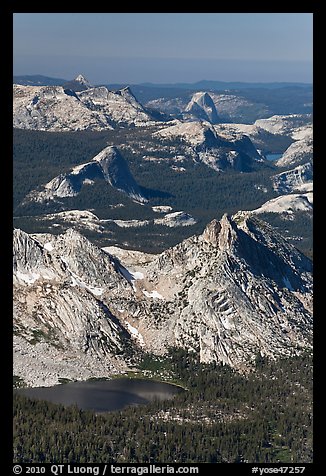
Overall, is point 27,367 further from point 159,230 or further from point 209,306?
point 159,230

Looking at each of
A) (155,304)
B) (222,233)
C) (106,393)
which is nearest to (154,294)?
(155,304)

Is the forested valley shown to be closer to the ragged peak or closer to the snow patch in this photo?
the snow patch

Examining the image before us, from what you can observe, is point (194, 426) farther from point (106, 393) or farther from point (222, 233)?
point (222, 233)

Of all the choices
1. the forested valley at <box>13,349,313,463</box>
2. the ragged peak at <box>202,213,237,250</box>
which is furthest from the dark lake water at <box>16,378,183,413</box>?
the ragged peak at <box>202,213,237,250</box>

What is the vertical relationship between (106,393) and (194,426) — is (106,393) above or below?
above

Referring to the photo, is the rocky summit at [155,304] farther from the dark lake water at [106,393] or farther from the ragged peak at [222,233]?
the dark lake water at [106,393]
